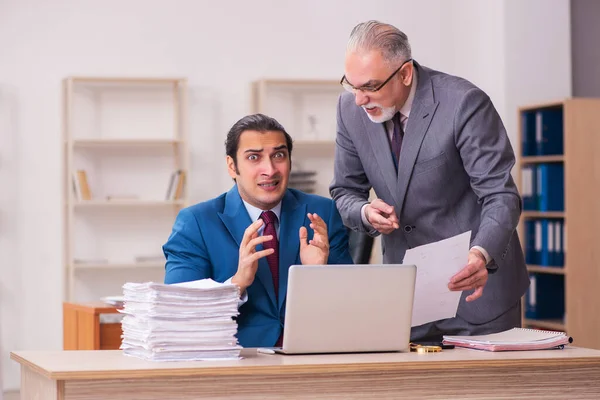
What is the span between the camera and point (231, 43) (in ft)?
21.9

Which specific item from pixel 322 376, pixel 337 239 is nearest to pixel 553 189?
pixel 337 239

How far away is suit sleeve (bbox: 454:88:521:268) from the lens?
252 centimetres

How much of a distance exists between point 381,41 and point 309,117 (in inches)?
161

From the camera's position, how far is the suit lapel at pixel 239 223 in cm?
274

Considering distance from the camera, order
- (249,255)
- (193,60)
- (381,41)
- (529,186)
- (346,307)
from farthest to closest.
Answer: (193,60) < (529,186) < (381,41) < (249,255) < (346,307)

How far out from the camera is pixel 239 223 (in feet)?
9.18

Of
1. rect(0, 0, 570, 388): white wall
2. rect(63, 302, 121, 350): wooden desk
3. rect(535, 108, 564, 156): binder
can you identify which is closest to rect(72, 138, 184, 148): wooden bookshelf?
rect(0, 0, 570, 388): white wall

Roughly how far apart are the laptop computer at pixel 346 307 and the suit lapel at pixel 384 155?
54 centimetres

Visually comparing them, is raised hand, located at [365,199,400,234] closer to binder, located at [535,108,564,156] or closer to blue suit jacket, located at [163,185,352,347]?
blue suit jacket, located at [163,185,352,347]

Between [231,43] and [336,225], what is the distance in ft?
12.9

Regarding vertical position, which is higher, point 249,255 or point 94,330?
point 249,255

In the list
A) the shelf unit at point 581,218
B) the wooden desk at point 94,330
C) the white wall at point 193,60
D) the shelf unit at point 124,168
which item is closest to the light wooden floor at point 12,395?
the white wall at point 193,60

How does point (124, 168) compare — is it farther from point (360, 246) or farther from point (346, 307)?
point (346, 307)

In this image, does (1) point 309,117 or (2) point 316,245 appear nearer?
(2) point 316,245
